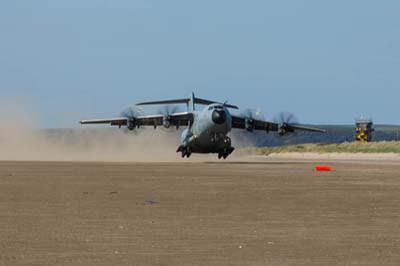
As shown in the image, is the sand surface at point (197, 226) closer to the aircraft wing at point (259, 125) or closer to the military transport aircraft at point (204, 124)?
the military transport aircraft at point (204, 124)

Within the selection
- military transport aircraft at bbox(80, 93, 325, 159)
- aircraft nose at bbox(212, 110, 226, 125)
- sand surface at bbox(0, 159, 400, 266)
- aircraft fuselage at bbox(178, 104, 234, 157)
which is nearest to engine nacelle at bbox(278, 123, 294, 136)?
military transport aircraft at bbox(80, 93, 325, 159)

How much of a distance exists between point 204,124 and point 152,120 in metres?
12.8

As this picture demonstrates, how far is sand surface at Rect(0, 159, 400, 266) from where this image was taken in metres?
12.9

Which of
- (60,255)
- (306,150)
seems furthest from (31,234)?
(306,150)

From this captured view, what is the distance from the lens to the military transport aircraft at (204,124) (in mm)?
71688

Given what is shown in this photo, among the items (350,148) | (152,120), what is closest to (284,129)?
(152,120)

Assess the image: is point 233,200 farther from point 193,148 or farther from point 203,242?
point 193,148

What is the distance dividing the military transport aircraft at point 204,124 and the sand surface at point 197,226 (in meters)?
41.0

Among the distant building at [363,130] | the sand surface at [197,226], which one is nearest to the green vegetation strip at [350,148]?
the distant building at [363,130]

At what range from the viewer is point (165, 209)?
21641 millimetres

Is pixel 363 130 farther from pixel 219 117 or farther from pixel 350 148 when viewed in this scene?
pixel 219 117

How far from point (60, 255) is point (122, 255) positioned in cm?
85

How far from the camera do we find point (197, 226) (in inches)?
687

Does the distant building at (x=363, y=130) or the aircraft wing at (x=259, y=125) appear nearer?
the aircraft wing at (x=259, y=125)
